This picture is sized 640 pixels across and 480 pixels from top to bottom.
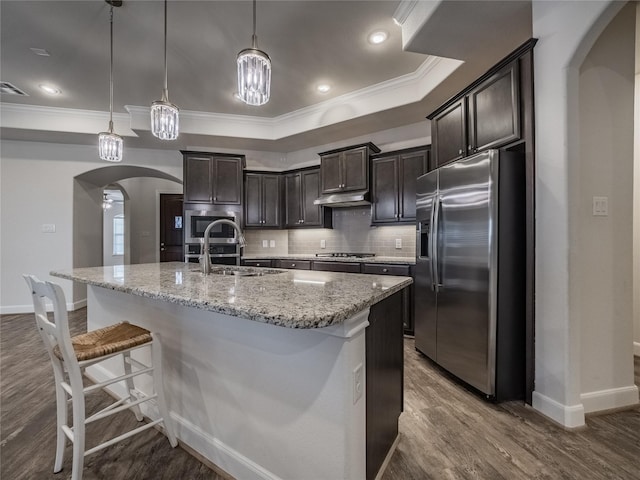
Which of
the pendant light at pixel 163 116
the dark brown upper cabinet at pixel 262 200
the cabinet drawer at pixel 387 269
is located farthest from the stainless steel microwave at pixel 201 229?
the pendant light at pixel 163 116

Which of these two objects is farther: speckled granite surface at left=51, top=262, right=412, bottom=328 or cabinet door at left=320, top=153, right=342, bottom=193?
cabinet door at left=320, top=153, right=342, bottom=193

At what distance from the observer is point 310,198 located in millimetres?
4555

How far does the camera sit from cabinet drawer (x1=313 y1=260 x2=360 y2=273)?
12.3 feet

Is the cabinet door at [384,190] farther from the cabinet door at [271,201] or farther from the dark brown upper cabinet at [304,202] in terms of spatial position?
the cabinet door at [271,201]

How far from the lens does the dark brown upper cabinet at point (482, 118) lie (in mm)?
2098

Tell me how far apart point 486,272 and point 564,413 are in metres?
0.90

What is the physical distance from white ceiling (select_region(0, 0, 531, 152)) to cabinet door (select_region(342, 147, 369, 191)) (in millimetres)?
380

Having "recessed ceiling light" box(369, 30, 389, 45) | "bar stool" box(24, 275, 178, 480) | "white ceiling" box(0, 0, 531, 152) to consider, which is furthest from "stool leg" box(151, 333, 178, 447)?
"recessed ceiling light" box(369, 30, 389, 45)

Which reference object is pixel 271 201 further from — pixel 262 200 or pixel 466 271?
pixel 466 271

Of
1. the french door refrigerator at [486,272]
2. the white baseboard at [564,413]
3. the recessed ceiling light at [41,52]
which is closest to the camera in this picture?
the white baseboard at [564,413]

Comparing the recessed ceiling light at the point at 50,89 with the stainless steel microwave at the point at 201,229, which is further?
the stainless steel microwave at the point at 201,229

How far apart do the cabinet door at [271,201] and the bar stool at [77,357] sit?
312cm

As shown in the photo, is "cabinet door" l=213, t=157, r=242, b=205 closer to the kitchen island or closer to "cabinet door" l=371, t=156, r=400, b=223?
"cabinet door" l=371, t=156, r=400, b=223

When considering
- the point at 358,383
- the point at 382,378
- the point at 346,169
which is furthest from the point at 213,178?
the point at 358,383
